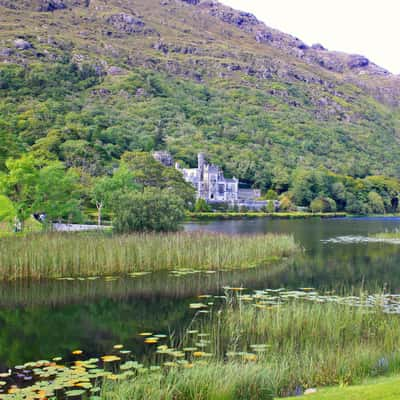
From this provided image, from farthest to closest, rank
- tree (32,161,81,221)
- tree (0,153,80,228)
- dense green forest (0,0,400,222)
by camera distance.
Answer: dense green forest (0,0,400,222) < tree (32,161,81,221) < tree (0,153,80,228)

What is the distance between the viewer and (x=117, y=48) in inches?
7869

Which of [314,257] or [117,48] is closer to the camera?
[314,257]

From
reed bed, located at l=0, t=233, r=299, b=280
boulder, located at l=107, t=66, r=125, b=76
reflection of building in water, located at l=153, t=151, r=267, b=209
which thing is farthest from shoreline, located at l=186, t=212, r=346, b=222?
boulder, located at l=107, t=66, r=125, b=76

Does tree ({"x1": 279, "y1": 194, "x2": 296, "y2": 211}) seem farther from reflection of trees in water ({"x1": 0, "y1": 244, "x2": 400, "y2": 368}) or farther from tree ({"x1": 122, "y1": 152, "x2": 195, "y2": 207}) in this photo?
reflection of trees in water ({"x1": 0, "y1": 244, "x2": 400, "y2": 368})

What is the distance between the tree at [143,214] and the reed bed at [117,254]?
123 inches

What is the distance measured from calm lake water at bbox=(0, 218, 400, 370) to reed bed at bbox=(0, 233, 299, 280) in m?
0.87

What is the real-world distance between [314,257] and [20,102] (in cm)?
10483

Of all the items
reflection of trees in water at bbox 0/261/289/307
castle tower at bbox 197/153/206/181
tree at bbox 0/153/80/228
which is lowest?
reflection of trees in water at bbox 0/261/289/307

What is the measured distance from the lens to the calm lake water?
11.4 meters

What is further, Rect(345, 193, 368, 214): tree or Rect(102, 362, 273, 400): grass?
Rect(345, 193, 368, 214): tree

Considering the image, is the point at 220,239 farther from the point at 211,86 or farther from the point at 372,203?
the point at 211,86

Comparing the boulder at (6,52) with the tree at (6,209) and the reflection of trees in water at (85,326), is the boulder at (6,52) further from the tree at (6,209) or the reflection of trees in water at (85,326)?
the reflection of trees in water at (85,326)

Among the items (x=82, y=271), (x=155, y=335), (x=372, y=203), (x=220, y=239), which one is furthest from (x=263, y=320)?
(x=372, y=203)

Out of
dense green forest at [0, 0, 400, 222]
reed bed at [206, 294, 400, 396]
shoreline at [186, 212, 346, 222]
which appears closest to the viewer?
reed bed at [206, 294, 400, 396]
